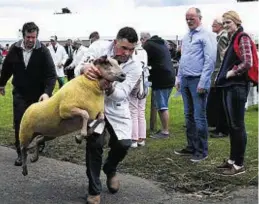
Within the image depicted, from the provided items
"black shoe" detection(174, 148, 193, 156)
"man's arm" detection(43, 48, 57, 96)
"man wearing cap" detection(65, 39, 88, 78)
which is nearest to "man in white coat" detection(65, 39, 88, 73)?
"man wearing cap" detection(65, 39, 88, 78)

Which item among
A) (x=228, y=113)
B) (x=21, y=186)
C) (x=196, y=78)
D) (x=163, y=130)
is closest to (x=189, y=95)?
(x=196, y=78)

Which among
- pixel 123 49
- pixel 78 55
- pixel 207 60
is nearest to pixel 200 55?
pixel 207 60

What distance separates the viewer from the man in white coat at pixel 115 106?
512cm

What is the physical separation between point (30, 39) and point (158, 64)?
110 inches

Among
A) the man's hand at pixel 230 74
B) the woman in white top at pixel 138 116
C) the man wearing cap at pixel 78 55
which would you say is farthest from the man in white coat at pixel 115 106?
the woman in white top at pixel 138 116

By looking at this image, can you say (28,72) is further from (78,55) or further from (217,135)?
(78,55)

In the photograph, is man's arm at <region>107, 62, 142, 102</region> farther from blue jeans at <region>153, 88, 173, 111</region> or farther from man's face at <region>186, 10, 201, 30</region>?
blue jeans at <region>153, 88, 173, 111</region>

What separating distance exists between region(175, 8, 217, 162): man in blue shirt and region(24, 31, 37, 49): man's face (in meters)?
2.06

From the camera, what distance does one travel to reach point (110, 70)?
15.9 ft

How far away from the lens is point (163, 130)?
926 centimetres

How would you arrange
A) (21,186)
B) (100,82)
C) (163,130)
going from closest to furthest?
(100,82), (21,186), (163,130)

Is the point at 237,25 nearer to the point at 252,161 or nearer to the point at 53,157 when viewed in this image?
the point at 252,161

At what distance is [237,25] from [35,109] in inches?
107

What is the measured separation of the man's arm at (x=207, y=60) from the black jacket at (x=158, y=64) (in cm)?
195
